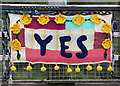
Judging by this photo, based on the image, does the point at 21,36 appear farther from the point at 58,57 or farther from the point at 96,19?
the point at 96,19

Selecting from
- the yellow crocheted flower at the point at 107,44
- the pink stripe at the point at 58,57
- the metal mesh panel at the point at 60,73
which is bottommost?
the metal mesh panel at the point at 60,73

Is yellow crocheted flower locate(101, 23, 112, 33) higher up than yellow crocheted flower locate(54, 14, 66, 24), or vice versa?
yellow crocheted flower locate(54, 14, 66, 24)

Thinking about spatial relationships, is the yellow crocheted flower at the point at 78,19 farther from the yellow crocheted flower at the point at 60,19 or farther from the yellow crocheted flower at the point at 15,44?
the yellow crocheted flower at the point at 15,44

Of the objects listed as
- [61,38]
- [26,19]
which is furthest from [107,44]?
[26,19]

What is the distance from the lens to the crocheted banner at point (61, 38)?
76.2 inches

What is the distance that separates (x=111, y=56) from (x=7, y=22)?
5.43ft

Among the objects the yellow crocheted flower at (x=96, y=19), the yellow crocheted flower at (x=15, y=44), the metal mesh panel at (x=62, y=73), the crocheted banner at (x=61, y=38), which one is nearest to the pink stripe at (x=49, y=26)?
the crocheted banner at (x=61, y=38)

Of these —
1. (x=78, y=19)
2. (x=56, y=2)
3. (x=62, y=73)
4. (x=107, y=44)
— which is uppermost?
(x=56, y=2)

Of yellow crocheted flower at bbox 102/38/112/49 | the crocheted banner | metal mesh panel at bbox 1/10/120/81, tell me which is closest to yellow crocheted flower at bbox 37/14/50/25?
the crocheted banner

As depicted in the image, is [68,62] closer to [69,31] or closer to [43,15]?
[69,31]

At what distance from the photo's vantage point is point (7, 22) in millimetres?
1966

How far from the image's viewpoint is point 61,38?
1.96m

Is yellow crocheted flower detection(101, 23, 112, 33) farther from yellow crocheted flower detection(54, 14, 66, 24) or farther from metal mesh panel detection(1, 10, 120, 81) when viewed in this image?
yellow crocheted flower detection(54, 14, 66, 24)

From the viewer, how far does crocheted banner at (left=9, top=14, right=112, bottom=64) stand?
193 centimetres
